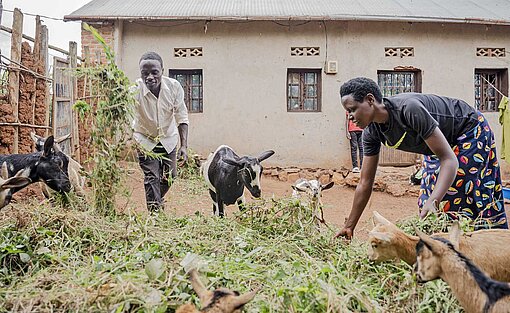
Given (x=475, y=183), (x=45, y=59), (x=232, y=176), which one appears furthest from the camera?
(x=45, y=59)

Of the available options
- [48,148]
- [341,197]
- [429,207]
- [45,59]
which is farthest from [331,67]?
[429,207]

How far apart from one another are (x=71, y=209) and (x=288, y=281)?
2.41 m

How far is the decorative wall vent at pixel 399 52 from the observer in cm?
1319

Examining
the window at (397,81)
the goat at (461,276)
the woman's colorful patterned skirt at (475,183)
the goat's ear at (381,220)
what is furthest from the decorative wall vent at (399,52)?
the goat at (461,276)

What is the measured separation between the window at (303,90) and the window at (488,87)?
4.36 m

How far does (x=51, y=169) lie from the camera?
4953 millimetres

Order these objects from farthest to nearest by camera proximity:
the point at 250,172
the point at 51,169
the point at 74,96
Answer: the point at 74,96, the point at 250,172, the point at 51,169

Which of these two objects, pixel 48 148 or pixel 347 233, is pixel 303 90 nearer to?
pixel 48 148

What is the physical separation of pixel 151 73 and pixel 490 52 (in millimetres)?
11242

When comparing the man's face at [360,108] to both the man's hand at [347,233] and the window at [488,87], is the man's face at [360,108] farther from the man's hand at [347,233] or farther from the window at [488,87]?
the window at [488,87]

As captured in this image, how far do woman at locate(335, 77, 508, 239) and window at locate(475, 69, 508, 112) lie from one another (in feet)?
36.8

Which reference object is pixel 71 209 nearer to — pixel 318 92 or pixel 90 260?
pixel 90 260

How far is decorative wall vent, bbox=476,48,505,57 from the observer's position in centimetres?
1346

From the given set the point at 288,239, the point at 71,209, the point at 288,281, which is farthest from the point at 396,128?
the point at 71,209
